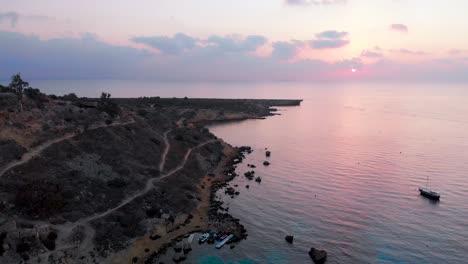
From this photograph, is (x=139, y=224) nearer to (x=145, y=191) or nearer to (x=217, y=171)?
(x=145, y=191)

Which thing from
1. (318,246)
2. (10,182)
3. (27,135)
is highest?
(27,135)

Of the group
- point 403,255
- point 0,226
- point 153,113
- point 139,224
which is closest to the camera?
point 0,226

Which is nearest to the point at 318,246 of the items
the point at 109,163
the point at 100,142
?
the point at 109,163

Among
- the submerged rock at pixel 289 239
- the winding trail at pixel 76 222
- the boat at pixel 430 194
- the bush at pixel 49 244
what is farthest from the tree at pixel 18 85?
the boat at pixel 430 194

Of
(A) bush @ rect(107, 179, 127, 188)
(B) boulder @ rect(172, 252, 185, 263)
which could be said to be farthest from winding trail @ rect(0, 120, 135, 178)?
(B) boulder @ rect(172, 252, 185, 263)

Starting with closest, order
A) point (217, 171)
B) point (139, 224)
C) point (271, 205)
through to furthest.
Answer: point (139, 224) < point (271, 205) < point (217, 171)

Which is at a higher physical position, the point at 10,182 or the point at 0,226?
the point at 10,182

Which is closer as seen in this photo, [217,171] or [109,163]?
[109,163]
